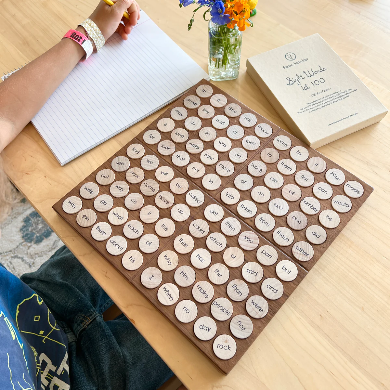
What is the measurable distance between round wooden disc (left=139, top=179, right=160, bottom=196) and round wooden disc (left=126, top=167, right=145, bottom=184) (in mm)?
10

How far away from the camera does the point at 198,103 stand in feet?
2.20

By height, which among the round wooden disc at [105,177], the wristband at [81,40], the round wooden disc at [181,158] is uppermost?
the wristband at [81,40]

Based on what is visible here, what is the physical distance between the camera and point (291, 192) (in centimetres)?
58

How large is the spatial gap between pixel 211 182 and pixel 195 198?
0.04 m

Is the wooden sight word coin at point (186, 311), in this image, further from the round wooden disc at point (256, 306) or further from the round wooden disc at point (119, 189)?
the round wooden disc at point (119, 189)

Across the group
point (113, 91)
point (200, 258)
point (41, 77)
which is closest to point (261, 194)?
point (200, 258)

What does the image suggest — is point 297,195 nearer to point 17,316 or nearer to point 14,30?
point 17,316

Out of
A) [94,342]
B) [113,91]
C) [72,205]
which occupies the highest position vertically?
[113,91]

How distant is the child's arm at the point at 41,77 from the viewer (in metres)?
0.65

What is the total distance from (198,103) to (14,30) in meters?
0.49

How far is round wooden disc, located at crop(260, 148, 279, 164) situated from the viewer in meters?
0.61

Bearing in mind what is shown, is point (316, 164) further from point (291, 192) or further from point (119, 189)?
point (119, 189)

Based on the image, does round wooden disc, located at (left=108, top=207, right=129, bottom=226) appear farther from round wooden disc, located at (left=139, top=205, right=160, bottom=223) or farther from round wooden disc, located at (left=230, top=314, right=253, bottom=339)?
round wooden disc, located at (left=230, top=314, right=253, bottom=339)

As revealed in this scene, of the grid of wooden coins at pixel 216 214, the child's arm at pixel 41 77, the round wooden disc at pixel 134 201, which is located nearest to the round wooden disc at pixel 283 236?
the grid of wooden coins at pixel 216 214
